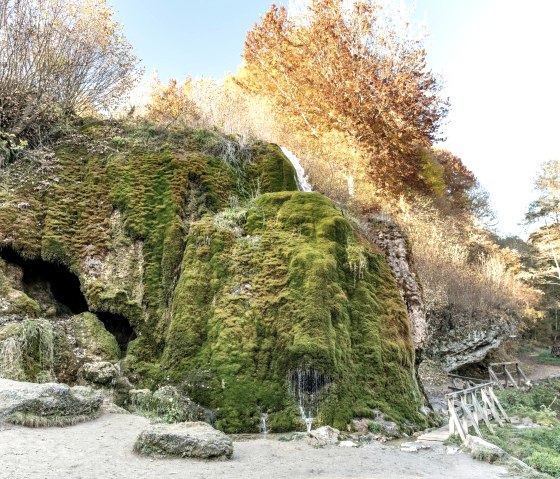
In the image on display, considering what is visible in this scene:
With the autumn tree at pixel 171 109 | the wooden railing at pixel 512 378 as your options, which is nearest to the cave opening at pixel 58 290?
the autumn tree at pixel 171 109

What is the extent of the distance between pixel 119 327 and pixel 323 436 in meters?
5.20

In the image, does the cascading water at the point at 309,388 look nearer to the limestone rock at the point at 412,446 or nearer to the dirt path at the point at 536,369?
the limestone rock at the point at 412,446

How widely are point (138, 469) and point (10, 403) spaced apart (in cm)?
227

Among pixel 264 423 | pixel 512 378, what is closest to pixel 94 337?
pixel 264 423

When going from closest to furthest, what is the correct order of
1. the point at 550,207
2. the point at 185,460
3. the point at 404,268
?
the point at 185,460 < the point at 404,268 < the point at 550,207

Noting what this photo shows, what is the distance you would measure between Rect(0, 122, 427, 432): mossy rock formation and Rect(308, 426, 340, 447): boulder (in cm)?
36

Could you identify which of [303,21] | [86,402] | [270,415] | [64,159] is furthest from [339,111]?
[86,402]

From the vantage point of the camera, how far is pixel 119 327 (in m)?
9.94

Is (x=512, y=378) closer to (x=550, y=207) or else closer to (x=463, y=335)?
(x=463, y=335)

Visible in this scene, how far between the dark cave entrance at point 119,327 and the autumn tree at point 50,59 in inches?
210

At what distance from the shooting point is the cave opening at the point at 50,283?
9.77 meters

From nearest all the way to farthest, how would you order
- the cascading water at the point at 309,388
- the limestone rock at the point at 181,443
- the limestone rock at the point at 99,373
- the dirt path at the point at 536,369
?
the limestone rock at the point at 181,443
the limestone rock at the point at 99,373
the cascading water at the point at 309,388
the dirt path at the point at 536,369

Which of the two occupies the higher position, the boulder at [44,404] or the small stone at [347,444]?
the boulder at [44,404]

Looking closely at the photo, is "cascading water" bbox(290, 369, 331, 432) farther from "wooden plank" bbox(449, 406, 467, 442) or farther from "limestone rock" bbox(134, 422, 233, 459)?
"wooden plank" bbox(449, 406, 467, 442)
